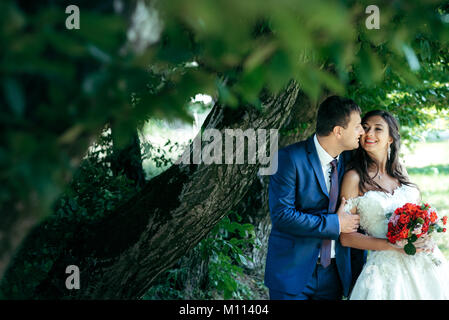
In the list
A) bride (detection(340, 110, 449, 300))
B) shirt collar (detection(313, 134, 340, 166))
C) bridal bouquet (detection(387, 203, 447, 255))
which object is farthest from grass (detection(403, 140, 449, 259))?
shirt collar (detection(313, 134, 340, 166))

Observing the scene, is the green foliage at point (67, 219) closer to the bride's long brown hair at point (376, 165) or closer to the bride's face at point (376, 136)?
the bride's long brown hair at point (376, 165)

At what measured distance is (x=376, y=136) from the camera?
414 cm

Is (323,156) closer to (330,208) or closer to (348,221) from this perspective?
(330,208)

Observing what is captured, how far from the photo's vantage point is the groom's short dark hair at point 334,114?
151 inches

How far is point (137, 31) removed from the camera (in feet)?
4.77

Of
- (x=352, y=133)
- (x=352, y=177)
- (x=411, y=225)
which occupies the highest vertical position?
(x=352, y=133)

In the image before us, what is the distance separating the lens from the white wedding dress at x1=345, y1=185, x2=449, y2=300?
3.81m

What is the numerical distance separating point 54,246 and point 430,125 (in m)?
5.35

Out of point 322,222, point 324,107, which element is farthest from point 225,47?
point 324,107

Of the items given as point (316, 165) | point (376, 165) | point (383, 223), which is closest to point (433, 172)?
point (376, 165)

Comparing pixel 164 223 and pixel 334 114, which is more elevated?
pixel 334 114

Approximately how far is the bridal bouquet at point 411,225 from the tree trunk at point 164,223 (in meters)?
1.24

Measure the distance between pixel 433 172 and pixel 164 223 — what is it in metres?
11.7

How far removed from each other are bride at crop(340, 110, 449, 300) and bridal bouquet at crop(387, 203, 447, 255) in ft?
0.41
